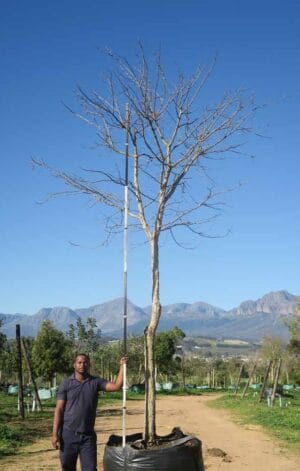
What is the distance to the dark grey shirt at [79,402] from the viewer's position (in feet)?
19.6

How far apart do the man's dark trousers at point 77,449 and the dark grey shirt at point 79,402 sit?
0.23 ft

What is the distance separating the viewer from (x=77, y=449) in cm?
598

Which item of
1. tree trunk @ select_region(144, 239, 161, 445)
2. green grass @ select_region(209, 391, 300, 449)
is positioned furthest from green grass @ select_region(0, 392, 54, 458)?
Answer: green grass @ select_region(209, 391, 300, 449)

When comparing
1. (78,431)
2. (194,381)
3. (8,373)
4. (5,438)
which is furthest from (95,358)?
(78,431)

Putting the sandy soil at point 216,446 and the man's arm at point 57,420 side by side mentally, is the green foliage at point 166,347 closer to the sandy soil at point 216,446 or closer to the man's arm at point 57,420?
the sandy soil at point 216,446

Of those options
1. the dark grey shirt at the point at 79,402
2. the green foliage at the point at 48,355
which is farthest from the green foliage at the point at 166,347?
the dark grey shirt at the point at 79,402

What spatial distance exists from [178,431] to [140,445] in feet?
2.69

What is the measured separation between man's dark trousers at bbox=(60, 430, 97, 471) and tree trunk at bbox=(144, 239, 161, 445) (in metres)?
1.58

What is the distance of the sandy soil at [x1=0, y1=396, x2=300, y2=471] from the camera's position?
30.8ft

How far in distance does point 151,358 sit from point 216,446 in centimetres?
491

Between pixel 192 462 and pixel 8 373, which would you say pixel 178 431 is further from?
pixel 8 373

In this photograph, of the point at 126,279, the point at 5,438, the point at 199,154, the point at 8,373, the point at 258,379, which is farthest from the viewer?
the point at 258,379

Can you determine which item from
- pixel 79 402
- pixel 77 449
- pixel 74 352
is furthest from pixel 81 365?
pixel 74 352

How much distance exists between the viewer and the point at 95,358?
48750mm
